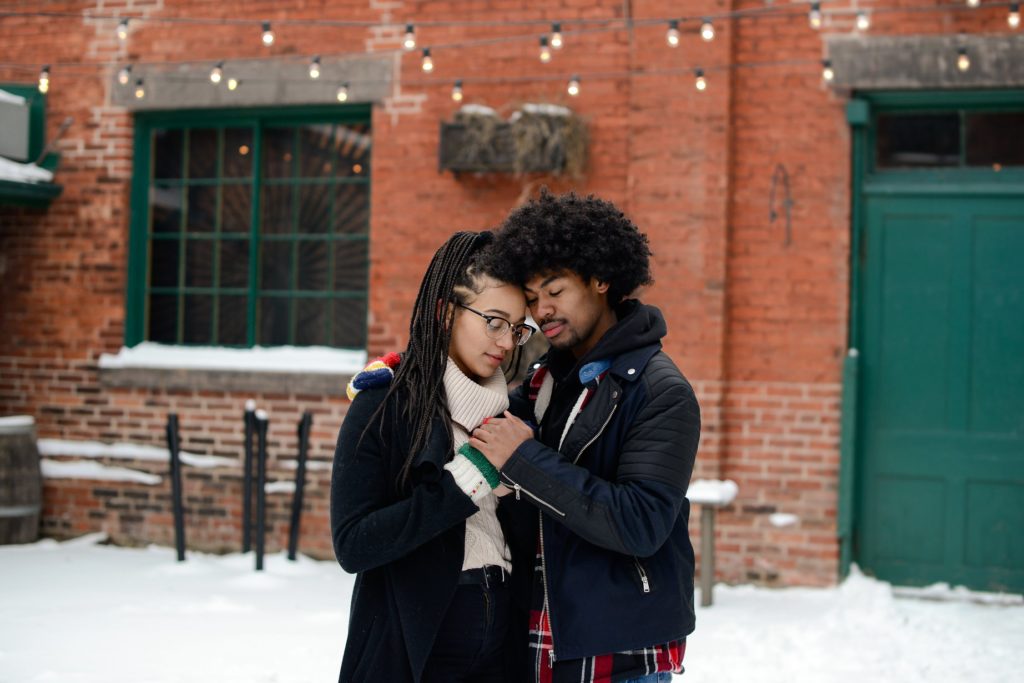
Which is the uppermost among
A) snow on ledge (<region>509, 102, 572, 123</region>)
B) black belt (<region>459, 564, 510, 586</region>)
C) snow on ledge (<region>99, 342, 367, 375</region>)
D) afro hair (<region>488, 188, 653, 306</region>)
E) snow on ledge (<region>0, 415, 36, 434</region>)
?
snow on ledge (<region>509, 102, 572, 123</region>)

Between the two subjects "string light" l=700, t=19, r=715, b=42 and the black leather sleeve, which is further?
"string light" l=700, t=19, r=715, b=42

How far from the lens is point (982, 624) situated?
5895 millimetres

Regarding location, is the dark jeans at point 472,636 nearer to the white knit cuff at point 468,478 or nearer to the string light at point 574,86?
the white knit cuff at point 468,478

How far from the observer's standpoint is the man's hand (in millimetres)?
2381

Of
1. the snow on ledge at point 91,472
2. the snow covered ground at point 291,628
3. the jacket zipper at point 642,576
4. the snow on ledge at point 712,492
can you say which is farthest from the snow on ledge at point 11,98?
the jacket zipper at point 642,576

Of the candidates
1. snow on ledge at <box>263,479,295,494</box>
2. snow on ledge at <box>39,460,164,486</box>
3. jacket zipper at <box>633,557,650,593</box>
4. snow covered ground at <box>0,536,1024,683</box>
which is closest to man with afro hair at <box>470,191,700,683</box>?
jacket zipper at <box>633,557,650,593</box>

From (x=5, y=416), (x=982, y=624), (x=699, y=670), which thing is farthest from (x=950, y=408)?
(x=5, y=416)

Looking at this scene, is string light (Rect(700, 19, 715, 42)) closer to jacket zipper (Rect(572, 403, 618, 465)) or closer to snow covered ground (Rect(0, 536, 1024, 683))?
snow covered ground (Rect(0, 536, 1024, 683))

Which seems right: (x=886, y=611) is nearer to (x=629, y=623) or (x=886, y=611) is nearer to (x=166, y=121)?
(x=629, y=623)

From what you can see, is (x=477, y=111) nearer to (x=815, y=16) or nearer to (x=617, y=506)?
(x=815, y=16)

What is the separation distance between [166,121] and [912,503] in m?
6.14

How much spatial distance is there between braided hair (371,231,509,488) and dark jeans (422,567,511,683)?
390 mm

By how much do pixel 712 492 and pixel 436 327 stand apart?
390 centimetres

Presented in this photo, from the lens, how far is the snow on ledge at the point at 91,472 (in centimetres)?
769
